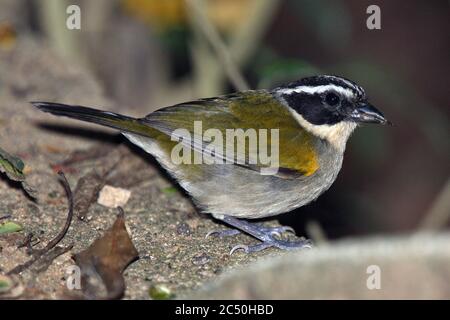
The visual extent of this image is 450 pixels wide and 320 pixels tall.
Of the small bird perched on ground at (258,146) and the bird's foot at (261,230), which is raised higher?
the small bird perched on ground at (258,146)

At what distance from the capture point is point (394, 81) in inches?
279

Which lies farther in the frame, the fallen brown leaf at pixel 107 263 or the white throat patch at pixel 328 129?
the white throat patch at pixel 328 129

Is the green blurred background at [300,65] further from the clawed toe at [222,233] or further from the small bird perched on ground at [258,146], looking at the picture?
the clawed toe at [222,233]

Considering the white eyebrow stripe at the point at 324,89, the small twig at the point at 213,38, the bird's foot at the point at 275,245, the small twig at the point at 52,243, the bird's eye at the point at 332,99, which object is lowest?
the bird's foot at the point at 275,245

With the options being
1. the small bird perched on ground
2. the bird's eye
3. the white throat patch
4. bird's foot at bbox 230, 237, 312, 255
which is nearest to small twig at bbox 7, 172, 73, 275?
the small bird perched on ground

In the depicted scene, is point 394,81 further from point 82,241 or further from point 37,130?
point 82,241

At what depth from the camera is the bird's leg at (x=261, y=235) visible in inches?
188

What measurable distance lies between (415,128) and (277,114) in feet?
A: 18.4

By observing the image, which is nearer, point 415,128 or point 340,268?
point 340,268

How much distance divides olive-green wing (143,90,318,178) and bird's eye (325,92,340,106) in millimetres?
249

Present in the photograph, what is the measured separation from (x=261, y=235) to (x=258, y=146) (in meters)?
0.56

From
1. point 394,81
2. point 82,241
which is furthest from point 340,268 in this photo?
point 394,81

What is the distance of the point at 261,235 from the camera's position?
16.1 feet

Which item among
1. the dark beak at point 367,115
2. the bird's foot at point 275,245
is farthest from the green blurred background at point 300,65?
the dark beak at point 367,115
